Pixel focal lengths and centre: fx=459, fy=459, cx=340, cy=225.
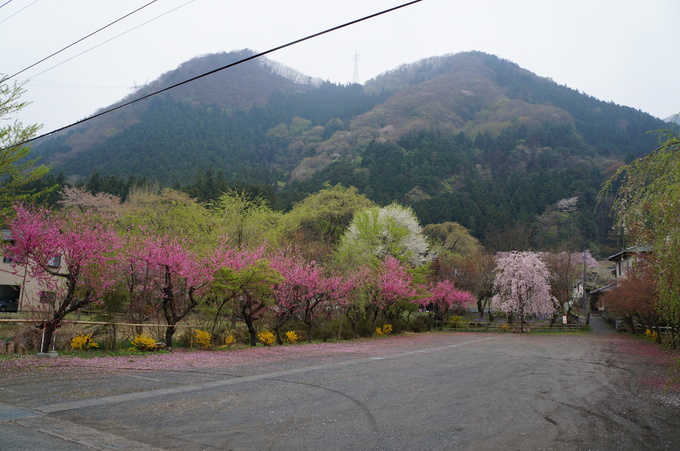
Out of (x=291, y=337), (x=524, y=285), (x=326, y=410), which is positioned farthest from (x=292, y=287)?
(x=524, y=285)

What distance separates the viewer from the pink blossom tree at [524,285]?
43281mm

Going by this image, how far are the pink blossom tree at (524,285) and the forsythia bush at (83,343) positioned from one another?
3727 centimetres

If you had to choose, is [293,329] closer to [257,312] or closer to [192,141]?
[257,312]

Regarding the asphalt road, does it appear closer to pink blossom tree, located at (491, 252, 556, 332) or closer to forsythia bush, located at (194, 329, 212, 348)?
forsythia bush, located at (194, 329, 212, 348)

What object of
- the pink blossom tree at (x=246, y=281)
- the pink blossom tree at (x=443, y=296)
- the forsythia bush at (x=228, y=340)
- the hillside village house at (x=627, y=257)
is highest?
the hillside village house at (x=627, y=257)

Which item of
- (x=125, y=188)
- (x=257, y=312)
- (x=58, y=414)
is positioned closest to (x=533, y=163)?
(x=125, y=188)

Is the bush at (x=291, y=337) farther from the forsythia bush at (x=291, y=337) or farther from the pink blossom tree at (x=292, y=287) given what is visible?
the pink blossom tree at (x=292, y=287)

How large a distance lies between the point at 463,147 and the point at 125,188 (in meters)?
65.7

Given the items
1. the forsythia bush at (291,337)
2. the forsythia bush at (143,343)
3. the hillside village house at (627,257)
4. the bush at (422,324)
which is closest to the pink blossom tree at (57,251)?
the forsythia bush at (143,343)

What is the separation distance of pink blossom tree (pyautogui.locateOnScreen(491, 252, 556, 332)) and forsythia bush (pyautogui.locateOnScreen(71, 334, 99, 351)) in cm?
3727

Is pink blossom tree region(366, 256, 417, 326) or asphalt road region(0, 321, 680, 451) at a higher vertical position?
pink blossom tree region(366, 256, 417, 326)

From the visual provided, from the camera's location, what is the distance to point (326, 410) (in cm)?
819

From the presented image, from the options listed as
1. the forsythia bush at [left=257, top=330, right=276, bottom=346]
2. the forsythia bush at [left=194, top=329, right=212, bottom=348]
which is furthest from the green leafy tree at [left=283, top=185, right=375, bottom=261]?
the forsythia bush at [left=194, top=329, right=212, bottom=348]

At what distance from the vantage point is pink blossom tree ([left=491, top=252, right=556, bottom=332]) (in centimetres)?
4328
